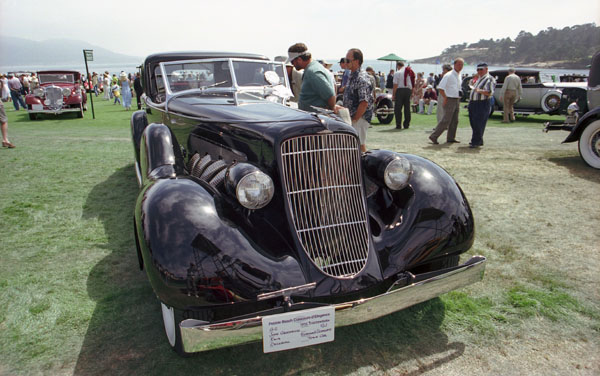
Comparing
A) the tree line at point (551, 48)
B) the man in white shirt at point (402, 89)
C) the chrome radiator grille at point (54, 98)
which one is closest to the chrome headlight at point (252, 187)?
the man in white shirt at point (402, 89)

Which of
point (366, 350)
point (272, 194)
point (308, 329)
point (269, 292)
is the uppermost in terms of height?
point (272, 194)

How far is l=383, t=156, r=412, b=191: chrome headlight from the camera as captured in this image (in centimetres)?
268

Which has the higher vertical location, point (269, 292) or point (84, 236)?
point (269, 292)

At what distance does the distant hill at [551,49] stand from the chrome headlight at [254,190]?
167 ft

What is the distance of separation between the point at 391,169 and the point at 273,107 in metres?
1.15

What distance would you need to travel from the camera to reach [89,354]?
2.29 metres

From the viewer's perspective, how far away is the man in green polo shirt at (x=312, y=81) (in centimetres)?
473

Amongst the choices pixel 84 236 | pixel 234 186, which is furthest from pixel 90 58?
pixel 234 186

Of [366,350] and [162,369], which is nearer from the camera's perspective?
[162,369]

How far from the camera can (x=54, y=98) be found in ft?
48.6

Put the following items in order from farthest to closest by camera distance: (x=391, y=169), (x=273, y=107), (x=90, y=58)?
(x=90, y=58) → (x=273, y=107) → (x=391, y=169)

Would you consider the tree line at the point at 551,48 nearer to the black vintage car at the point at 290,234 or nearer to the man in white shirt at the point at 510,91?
the man in white shirt at the point at 510,91

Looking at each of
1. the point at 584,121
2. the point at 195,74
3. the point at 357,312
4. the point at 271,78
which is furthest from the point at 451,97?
the point at 357,312

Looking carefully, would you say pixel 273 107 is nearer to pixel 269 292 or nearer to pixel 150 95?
pixel 269 292
